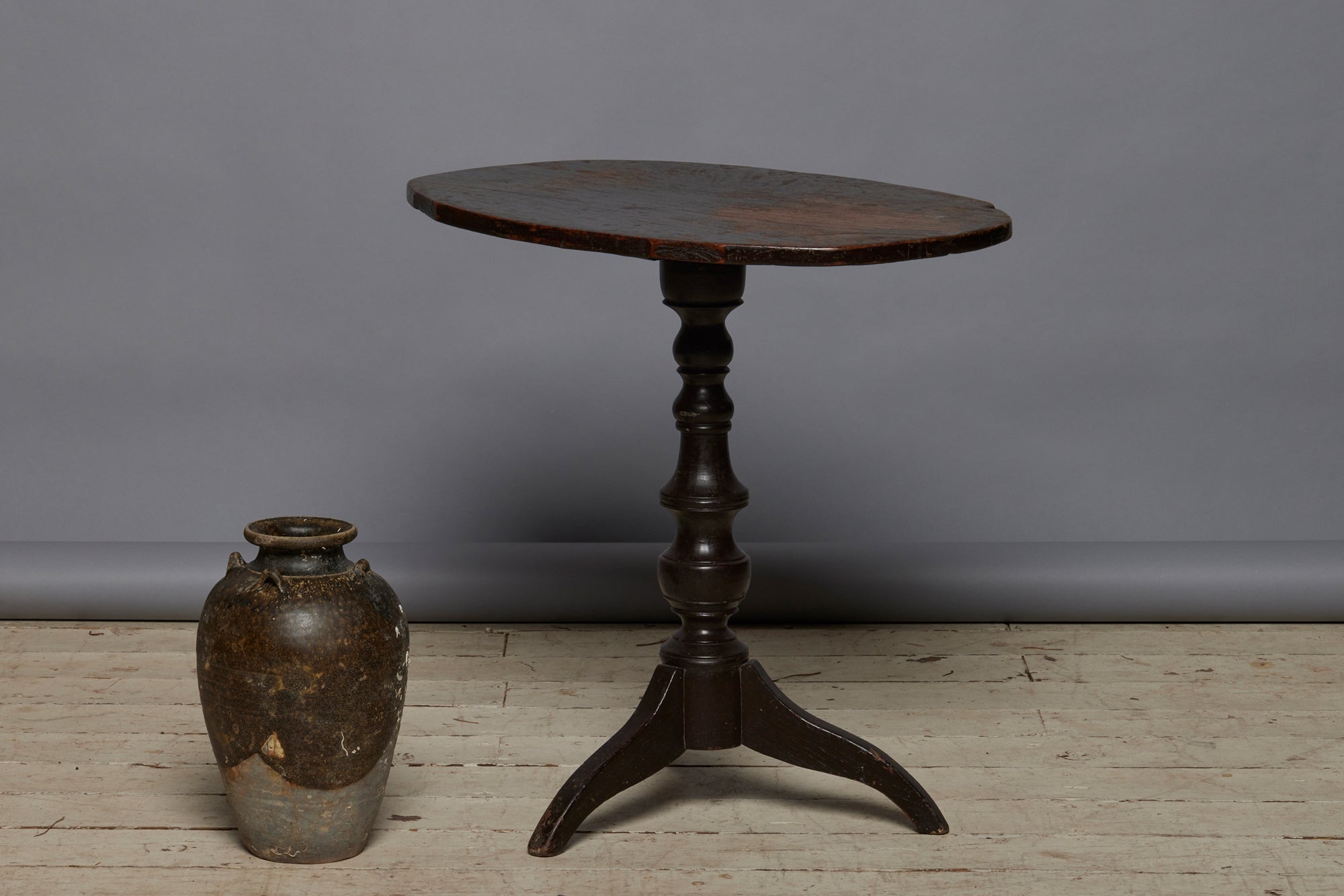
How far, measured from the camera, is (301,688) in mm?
2287

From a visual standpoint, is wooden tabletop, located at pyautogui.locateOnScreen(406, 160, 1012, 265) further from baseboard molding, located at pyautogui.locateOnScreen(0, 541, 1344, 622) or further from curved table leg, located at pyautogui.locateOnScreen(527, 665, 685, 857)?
baseboard molding, located at pyautogui.locateOnScreen(0, 541, 1344, 622)

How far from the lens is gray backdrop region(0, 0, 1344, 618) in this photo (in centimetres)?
376

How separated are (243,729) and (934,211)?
1.25 m

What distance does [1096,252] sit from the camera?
3.85 metres

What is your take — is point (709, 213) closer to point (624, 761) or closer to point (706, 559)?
point (706, 559)

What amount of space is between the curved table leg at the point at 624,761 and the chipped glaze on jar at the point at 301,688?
265 millimetres

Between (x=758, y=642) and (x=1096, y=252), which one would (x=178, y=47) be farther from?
(x=1096, y=252)

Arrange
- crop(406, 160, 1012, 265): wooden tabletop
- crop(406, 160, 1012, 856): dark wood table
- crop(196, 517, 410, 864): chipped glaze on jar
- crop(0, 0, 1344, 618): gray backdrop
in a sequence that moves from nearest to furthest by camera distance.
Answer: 1. crop(406, 160, 1012, 265): wooden tabletop
2. crop(196, 517, 410, 864): chipped glaze on jar
3. crop(406, 160, 1012, 856): dark wood table
4. crop(0, 0, 1344, 618): gray backdrop

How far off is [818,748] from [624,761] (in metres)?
0.31

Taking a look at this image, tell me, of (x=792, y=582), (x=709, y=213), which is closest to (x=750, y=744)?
(x=709, y=213)

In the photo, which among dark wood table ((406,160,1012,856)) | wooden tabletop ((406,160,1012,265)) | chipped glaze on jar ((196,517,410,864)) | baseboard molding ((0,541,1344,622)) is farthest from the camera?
baseboard molding ((0,541,1344,622))

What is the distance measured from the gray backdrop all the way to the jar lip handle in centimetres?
133

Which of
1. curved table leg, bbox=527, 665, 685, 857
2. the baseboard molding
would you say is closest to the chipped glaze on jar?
curved table leg, bbox=527, 665, 685, 857

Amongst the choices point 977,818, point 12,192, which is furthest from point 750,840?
point 12,192
